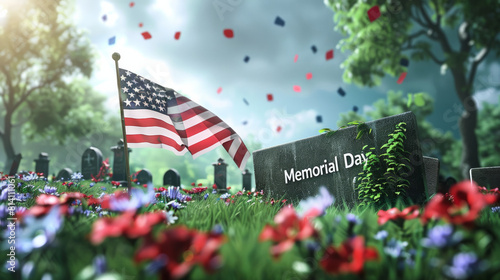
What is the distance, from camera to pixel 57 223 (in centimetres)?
141

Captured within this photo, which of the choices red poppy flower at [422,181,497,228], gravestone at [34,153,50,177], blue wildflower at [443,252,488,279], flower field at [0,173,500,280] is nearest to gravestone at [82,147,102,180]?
gravestone at [34,153,50,177]

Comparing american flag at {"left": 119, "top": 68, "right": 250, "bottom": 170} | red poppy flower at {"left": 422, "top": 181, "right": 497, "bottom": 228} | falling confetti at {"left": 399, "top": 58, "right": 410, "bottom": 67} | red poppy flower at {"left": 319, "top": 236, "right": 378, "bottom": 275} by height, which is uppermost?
falling confetti at {"left": 399, "top": 58, "right": 410, "bottom": 67}

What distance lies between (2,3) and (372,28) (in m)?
21.3

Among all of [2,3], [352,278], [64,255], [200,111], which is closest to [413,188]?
[200,111]

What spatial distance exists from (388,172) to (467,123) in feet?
41.8

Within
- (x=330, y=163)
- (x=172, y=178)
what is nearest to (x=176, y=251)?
(x=330, y=163)

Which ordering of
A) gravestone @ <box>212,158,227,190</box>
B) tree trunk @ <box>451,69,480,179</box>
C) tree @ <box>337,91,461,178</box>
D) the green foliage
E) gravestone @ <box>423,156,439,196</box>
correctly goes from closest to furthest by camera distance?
the green foliage < gravestone @ <box>423,156,439,196</box> < gravestone @ <box>212,158,227,190</box> < tree trunk @ <box>451,69,480,179</box> < tree @ <box>337,91,461,178</box>

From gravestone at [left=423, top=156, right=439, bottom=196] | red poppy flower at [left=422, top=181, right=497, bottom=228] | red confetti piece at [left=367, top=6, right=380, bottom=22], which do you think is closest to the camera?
red poppy flower at [left=422, top=181, right=497, bottom=228]

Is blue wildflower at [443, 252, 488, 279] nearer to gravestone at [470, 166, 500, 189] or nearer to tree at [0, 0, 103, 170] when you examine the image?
gravestone at [470, 166, 500, 189]

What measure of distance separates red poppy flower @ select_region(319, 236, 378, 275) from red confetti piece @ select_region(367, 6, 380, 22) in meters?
14.5

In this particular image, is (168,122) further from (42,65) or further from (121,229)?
(42,65)

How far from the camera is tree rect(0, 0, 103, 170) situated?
1989cm

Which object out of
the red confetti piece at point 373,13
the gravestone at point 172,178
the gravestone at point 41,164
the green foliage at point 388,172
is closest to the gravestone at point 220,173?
the gravestone at point 172,178

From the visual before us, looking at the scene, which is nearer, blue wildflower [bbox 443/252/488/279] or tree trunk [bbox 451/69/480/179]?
blue wildflower [bbox 443/252/488/279]
